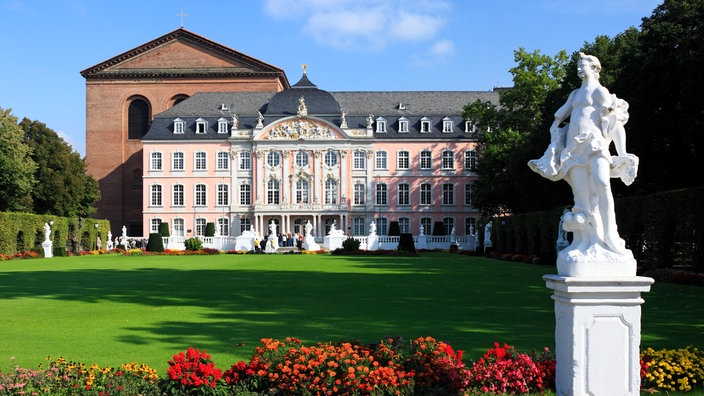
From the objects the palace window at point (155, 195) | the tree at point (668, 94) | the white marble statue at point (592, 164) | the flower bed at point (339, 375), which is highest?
the tree at point (668, 94)

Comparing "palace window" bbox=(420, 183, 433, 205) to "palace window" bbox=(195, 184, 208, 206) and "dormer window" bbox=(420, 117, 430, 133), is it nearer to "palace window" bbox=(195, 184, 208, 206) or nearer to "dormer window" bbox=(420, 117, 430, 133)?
"dormer window" bbox=(420, 117, 430, 133)

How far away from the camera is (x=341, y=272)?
24141 mm

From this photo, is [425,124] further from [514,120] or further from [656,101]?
[656,101]

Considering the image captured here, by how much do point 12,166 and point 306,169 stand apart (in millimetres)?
24918

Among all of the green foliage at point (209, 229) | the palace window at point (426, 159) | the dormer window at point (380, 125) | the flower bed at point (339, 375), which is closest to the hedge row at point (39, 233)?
the green foliage at point (209, 229)

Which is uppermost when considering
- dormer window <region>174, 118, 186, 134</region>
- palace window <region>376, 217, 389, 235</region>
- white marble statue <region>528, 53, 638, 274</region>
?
dormer window <region>174, 118, 186, 134</region>

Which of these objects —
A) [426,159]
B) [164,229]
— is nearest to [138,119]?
[164,229]

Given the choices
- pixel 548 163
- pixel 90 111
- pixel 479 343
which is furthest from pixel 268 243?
pixel 548 163

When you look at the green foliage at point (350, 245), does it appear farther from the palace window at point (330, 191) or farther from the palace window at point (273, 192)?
the palace window at point (273, 192)

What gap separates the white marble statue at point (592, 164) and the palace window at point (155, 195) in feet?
203

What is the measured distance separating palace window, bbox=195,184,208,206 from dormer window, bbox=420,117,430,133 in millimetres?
19547

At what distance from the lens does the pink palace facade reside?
2547 inches

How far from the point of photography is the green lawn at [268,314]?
9.88m

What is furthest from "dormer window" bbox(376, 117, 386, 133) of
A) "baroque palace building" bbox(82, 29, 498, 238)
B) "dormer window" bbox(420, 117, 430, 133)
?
"dormer window" bbox(420, 117, 430, 133)
